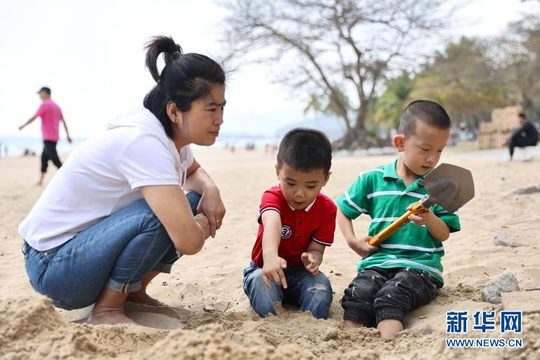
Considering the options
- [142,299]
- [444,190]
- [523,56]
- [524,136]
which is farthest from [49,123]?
[523,56]

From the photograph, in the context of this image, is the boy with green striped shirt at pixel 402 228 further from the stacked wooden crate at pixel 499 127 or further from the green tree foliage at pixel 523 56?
the green tree foliage at pixel 523 56

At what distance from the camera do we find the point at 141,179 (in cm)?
202

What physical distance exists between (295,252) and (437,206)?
668 mm

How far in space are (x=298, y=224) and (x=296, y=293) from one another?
12.2 inches

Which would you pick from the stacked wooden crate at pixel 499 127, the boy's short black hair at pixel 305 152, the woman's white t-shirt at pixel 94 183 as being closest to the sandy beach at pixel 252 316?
the woman's white t-shirt at pixel 94 183

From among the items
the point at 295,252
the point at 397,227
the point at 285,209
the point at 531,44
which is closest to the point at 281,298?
the point at 295,252

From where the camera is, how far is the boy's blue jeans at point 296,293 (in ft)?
7.79

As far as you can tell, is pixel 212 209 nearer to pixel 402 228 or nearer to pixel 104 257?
pixel 104 257

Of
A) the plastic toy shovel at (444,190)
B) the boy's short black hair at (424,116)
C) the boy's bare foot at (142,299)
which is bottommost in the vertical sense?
the boy's bare foot at (142,299)

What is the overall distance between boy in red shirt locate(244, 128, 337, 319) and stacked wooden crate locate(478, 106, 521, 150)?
48.9ft

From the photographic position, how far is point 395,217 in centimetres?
255

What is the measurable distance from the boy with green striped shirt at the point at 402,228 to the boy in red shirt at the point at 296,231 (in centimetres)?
14

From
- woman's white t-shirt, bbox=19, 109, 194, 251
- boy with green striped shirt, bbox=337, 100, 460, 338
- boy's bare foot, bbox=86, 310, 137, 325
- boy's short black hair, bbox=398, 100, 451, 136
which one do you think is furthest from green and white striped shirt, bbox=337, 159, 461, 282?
boy's bare foot, bbox=86, 310, 137, 325

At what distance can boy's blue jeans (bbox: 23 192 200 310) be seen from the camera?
2.11 m
